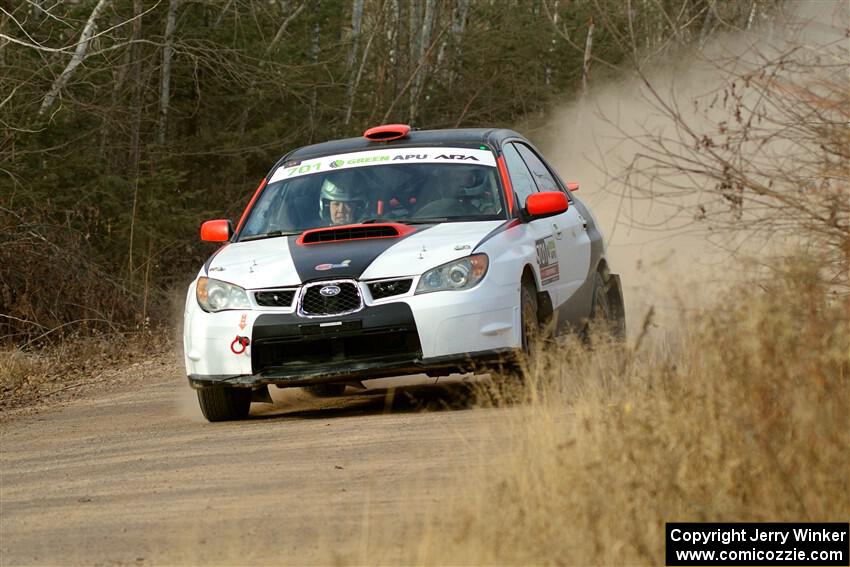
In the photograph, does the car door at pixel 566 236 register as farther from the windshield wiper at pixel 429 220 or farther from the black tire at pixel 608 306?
the windshield wiper at pixel 429 220

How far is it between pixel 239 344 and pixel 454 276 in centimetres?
134

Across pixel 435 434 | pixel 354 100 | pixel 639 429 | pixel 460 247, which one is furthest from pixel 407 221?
pixel 354 100

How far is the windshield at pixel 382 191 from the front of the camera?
35.8ft

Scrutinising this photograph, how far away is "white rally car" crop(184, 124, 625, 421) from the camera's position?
9.81 m

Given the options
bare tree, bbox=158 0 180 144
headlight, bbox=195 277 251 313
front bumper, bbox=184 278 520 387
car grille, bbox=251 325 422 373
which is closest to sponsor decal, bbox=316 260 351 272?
front bumper, bbox=184 278 520 387

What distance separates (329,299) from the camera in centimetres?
991

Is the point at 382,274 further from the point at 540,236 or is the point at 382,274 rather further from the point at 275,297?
the point at 540,236

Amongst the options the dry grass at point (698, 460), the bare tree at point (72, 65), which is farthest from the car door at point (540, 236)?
the bare tree at point (72, 65)

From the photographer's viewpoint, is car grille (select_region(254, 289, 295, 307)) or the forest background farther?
the forest background

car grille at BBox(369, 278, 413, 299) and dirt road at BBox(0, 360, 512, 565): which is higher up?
car grille at BBox(369, 278, 413, 299)

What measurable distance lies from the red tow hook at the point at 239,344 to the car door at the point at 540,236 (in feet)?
5.96

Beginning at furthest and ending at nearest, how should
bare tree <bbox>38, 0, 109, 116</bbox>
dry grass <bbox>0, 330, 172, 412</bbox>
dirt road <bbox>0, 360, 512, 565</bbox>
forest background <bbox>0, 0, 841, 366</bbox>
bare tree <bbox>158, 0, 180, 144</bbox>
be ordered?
bare tree <bbox>158, 0, 180, 144</bbox> → bare tree <bbox>38, 0, 109, 116</bbox> → forest background <bbox>0, 0, 841, 366</bbox> → dry grass <bbox>0, 330, 172, 412</bbox> → dirt road <bbox>0, 360, 512, 565</bbox>

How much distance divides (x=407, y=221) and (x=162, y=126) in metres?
14.0

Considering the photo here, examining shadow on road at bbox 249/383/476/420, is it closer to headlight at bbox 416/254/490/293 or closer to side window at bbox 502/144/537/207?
headlight at bbox 416/254/490/293
